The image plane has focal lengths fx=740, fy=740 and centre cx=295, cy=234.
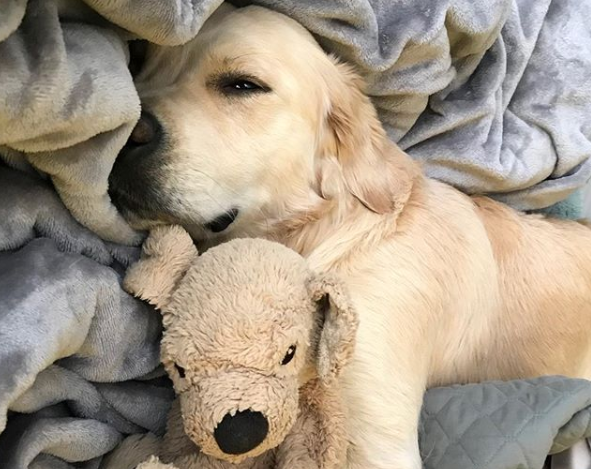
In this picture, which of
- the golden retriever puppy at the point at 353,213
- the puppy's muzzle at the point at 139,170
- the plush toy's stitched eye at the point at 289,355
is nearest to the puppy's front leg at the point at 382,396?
the golden retriever puppy at the point at 353,213

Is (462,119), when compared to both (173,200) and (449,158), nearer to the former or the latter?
(449,158)

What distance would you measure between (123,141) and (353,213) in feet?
1.52

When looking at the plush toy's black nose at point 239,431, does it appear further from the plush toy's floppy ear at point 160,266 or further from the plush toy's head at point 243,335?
the plush toy's floppy ear at point 160,266

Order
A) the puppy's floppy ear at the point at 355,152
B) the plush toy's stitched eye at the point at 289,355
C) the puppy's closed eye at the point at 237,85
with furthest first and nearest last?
the puppy's floppy ear at the point at 355,152 → the puppy's closed eye at the point at 237,85 → the plush toy's stitched eye at the point at 289,355

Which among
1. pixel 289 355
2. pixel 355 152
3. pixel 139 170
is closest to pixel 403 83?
pixel 355 152

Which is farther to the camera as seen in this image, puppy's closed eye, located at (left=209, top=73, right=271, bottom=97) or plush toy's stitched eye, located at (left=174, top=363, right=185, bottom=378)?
puppy's closed eye, located at (left=209, top=73, right=271, bottom=97)

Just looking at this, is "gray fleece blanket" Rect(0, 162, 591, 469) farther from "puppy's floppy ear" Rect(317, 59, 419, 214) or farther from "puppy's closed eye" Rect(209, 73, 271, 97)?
"puppy's floppy ear" Rect(317, 59, 419, 214)

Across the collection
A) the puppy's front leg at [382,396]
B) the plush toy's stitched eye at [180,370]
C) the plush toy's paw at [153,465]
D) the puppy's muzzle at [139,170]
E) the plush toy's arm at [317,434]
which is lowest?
the puppy's front leg at [382,396]

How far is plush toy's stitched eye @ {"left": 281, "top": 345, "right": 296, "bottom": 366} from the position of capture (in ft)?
2.58

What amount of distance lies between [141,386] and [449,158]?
70 cm

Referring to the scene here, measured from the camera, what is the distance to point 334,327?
80 cm

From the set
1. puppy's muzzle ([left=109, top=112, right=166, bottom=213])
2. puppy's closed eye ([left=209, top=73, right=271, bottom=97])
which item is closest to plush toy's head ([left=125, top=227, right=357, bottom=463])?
puppy's muzzle ([left=109, top=112, right=166, bottom=213])

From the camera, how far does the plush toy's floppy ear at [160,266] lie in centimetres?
83

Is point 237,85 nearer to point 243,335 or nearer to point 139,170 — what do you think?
point 139,170
